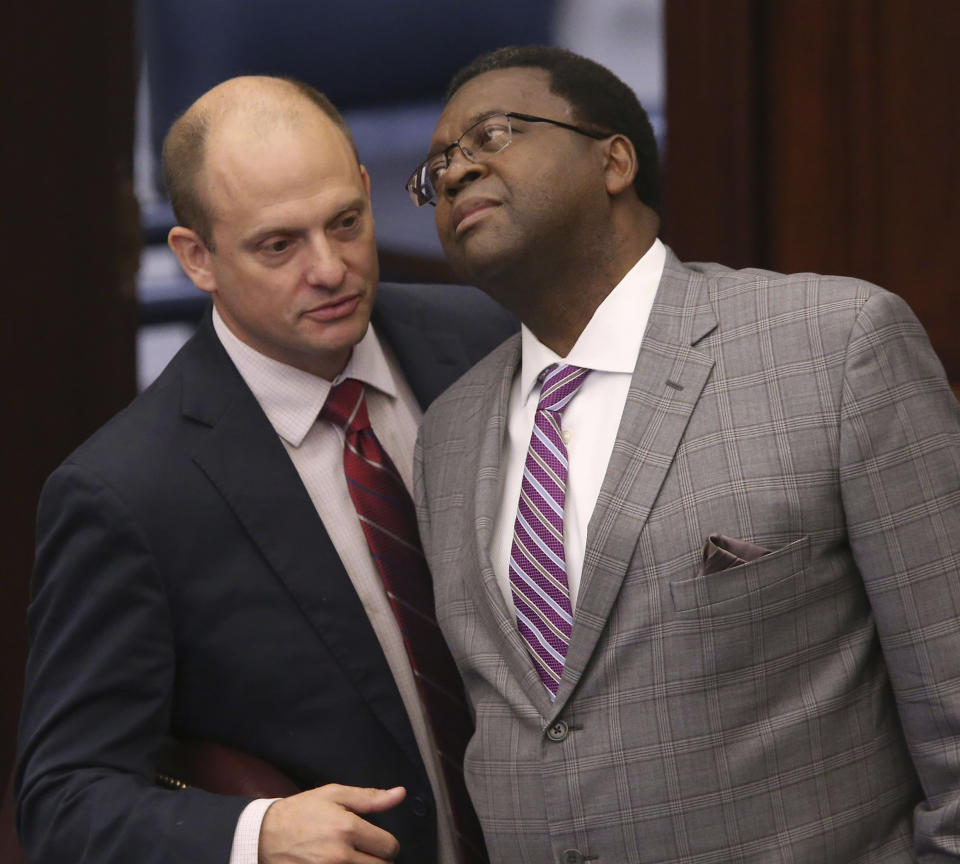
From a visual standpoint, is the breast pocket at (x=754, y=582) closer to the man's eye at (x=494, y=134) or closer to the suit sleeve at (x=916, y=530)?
the suit sleeve at (x=916, y=530)

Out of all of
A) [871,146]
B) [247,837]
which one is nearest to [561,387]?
[247,837]

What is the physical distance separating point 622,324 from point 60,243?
1.66 m

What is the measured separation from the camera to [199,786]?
157cm

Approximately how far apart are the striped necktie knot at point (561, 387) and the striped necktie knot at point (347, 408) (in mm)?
308

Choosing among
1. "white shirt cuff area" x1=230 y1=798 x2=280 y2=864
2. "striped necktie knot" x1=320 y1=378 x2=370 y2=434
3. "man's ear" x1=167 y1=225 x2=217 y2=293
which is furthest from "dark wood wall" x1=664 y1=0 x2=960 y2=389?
"white shirt cuff area" x1=230 y1=798 x2=280 y2=864

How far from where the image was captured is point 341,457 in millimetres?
1689

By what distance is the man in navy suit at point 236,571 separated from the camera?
1.51 meters

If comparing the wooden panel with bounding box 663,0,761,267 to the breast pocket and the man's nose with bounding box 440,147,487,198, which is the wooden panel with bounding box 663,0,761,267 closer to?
the man's nose with bounding box 440,147,487,198

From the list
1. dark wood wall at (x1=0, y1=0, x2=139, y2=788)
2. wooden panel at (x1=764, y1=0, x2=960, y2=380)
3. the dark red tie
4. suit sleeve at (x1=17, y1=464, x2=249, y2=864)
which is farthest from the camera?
dark wood wall at (x1=0, y1=0, x2=139, y2=788)

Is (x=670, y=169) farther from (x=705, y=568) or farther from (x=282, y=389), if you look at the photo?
(x=705, y=568)

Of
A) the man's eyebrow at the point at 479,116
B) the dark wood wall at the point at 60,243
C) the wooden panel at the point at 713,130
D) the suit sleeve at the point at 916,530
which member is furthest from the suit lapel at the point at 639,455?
the dark wood wall at the point at 60,243

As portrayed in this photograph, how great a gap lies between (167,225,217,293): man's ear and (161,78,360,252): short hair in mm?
12

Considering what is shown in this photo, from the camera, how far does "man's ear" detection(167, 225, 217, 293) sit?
169 centimetres

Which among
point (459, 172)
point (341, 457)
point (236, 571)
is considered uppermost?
point (459, 172)
